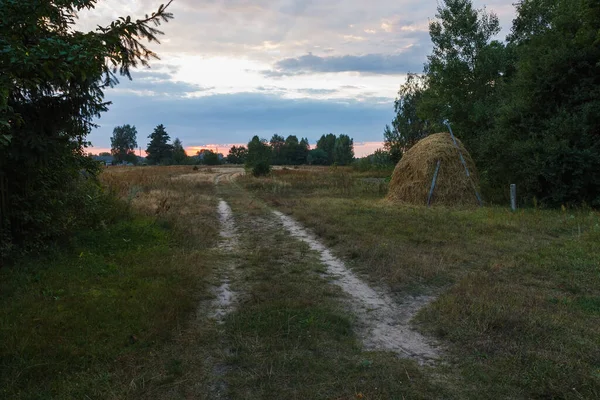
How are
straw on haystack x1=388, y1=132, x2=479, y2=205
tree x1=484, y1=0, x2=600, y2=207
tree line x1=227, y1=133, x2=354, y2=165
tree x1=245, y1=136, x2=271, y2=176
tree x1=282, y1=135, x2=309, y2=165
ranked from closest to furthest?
tree x1=484, y1=0, x2=600, y2=207 → straw on haystack x1=388, y1=132, x2=479, y2=205 → tree x1=245, y1=136, x2=271, y2=176 → tree line x1=227, y1=133, x2=354, y2=165 → tree x1=282, y1=135, x2=309, y2=165

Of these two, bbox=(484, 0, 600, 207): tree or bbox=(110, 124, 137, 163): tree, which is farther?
bbox=(110, 124, 137, 163): tree

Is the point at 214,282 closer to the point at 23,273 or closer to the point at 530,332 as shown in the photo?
the point at 23,273

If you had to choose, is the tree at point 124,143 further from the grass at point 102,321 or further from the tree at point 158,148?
the grass at point 102,321

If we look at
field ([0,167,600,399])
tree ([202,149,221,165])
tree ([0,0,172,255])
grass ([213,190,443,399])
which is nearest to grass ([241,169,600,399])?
field ([0,167,600,399])

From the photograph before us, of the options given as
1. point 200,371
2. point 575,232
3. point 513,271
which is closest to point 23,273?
point 200,371

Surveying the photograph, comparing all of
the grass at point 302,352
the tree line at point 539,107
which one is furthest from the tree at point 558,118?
the grass at point 302,352

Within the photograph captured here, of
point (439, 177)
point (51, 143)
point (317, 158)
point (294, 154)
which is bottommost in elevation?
point (439, 177)

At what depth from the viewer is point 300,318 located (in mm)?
5023

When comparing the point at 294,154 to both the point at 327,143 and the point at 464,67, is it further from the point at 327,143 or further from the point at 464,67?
the point at 464,67

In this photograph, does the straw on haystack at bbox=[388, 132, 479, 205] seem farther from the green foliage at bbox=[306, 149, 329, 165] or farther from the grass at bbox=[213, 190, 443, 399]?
the green foliage at bbox=[306, 149, 329, 165]

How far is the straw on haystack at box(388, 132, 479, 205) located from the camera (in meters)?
16.5

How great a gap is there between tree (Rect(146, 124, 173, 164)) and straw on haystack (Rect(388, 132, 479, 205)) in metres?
110

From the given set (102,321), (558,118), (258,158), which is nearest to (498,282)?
(102,321)

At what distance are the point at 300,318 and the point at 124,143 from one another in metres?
138
